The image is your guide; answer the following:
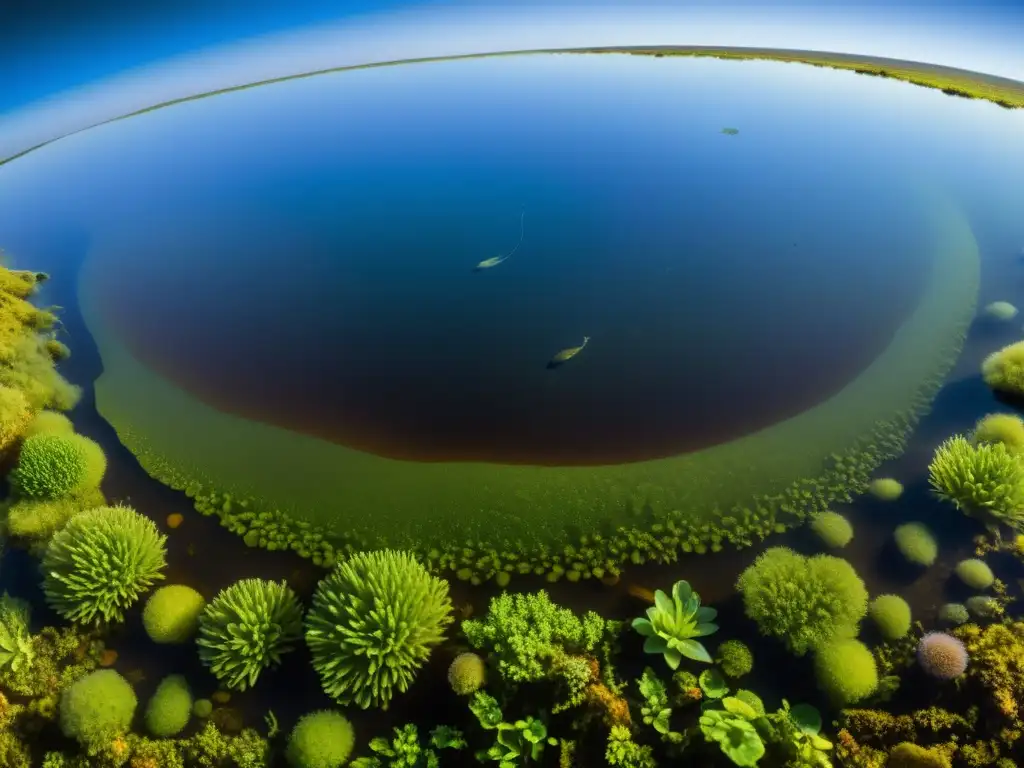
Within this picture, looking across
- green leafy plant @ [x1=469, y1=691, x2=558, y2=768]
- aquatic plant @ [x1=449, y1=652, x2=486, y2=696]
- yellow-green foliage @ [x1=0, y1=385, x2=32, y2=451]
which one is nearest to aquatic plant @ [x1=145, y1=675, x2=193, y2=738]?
aquatic plant @ [x1=449, y1=652, x2=486, y2=696]

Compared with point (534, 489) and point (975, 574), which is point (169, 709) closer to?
point (534, 489)

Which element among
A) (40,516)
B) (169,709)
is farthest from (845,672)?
(40,516)

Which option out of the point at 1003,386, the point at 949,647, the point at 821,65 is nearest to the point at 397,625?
the point at 949,647

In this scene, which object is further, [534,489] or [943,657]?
[534,489]

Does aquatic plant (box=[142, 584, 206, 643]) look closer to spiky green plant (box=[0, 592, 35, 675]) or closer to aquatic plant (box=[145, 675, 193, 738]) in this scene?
aquatic plant (box=[145, 675, 193, 738])

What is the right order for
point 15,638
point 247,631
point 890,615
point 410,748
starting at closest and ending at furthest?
point 410,748
point 247,631
point 890,615
point 15,638

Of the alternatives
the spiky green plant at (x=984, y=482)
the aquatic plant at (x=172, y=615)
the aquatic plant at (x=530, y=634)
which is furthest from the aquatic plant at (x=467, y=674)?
the spiky green plant at (x=984, y=482)
